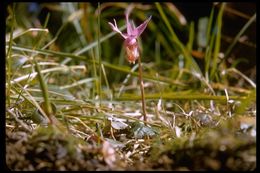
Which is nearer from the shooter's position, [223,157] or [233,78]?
[223,157]

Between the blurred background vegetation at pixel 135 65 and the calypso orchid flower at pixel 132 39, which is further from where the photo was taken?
the blurred background vegetation at pixel 135 65

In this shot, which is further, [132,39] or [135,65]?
[135,65]

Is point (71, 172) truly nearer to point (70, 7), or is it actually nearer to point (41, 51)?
point (41, 51)

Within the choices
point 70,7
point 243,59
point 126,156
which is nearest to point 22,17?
point 70,7

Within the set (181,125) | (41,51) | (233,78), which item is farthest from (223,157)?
(233,78)

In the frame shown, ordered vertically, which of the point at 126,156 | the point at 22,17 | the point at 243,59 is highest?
the point at 22,17

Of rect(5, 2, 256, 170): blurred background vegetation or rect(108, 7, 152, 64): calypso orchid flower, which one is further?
rect(5, 2, 256, 170): blurred background vegetation

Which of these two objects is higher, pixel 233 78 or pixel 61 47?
pixel 61 47

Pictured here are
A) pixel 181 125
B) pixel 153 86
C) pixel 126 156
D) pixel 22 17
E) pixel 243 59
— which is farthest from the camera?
pixel 22 17

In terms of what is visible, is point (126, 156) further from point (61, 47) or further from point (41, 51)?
point (61, 47)

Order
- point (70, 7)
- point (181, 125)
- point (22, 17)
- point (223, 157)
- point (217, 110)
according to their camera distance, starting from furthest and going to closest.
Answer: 1. point (22, 17)
2. point (70, 7)
3. point (217, 110)
4. point (181, 125)
5. point (223, 157)
